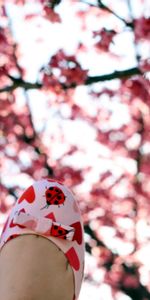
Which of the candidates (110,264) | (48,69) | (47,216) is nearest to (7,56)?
(48,69)

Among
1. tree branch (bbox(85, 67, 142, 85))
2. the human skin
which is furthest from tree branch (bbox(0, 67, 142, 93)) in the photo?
the human skin

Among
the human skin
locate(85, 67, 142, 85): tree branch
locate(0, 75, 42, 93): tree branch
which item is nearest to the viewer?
the human skin

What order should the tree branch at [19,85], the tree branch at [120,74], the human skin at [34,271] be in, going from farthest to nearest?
the tree branch at [19,85]
the tree branch at [120,74]
the human skin at [34,271]

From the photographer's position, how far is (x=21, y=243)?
1790mm

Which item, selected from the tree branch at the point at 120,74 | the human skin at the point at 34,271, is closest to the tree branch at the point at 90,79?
the tree branch at the point at 120,74

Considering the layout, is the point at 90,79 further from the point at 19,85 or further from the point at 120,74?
the point at 19,85

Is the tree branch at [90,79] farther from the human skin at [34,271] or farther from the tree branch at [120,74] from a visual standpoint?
the human skin at [34,271]

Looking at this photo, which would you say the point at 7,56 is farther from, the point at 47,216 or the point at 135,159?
the point at 47,216

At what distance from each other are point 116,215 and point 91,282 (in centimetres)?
49

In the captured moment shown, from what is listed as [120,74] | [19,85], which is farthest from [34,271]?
[19,85]

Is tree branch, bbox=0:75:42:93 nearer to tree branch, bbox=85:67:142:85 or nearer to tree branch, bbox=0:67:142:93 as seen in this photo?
tree branch, bbox=0:67:142:93

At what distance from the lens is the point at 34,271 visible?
174cm

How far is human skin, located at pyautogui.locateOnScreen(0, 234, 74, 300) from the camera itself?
1.73 m

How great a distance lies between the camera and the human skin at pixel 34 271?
1.73m
